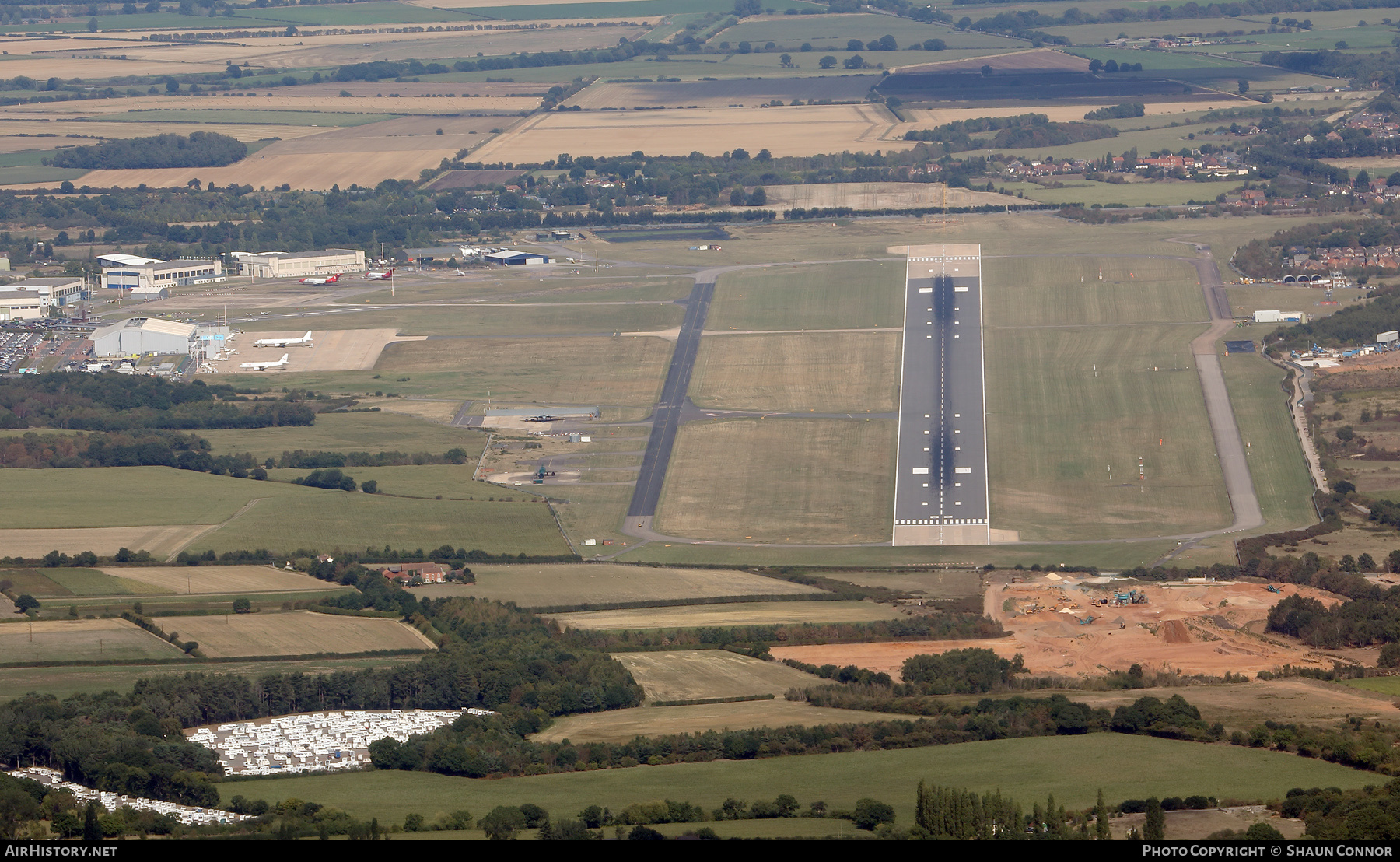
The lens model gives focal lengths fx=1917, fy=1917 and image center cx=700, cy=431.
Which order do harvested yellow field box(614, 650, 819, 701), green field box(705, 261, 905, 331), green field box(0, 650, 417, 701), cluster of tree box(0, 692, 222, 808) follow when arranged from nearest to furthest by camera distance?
cluster of tree box(0, 692, 222, 808), green field box(0, 650, 417, 701), harvested yellow field box(614, 650, 819, 701), green field box(705, 261, 905, 331)

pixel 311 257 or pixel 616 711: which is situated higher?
pixel 311 257

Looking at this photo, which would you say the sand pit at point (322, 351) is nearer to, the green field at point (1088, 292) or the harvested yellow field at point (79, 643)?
the green field at point (1088, 292)

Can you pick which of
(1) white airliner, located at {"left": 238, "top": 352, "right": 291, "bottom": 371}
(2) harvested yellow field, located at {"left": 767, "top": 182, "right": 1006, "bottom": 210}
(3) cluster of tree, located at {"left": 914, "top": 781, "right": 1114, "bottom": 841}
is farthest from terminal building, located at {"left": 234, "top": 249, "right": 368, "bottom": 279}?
(3) cluster of tree, located at {"left": 914, "top": 781, "right": 1114, "bottom": 841}

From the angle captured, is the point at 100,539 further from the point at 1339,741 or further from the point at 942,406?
the point at 1339,741

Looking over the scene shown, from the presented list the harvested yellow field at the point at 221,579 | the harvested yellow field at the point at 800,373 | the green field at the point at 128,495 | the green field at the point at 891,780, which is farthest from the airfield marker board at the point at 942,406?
the green field at the point at 891,780

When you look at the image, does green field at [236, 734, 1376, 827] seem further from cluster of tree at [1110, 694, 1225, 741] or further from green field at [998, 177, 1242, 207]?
green field at [998, 177, 1242, 207]
